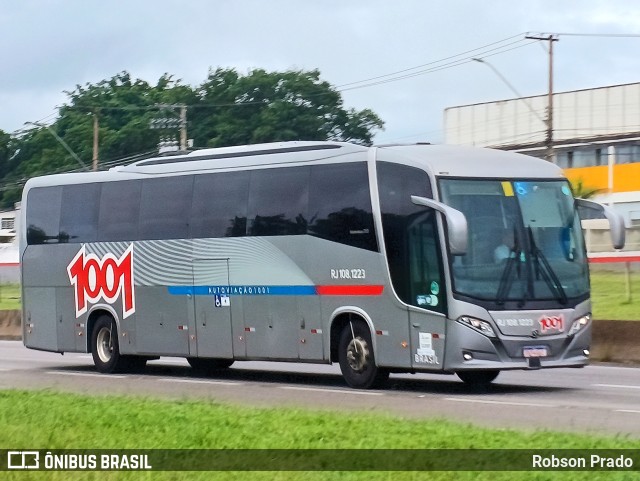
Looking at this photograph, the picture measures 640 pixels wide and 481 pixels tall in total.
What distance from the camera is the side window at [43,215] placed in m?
25.8

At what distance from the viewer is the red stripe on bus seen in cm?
1970

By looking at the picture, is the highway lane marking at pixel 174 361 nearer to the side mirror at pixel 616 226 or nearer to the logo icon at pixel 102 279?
the logo icon at pixel 102 279

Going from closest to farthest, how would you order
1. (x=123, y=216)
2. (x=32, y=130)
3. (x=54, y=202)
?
(x=123, y=216) < (x=54, y=202) < (x=32, y=130)

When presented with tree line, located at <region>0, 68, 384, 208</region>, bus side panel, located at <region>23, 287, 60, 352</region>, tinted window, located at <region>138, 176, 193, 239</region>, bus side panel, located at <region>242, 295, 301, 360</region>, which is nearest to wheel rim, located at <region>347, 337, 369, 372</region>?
bus side panel, located at <region>242, 295, 301, 360</region>

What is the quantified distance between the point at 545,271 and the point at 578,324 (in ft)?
2.93

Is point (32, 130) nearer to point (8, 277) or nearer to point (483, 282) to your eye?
point (8, 277)

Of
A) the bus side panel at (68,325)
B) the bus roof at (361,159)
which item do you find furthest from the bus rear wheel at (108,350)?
the bus roof at (361,159)

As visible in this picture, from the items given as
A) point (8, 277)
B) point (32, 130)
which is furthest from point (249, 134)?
point (32, 130)

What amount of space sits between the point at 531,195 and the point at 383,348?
2.92 meters

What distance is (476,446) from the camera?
1134cm

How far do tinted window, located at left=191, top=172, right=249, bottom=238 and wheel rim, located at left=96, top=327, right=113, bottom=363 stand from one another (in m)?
3.19

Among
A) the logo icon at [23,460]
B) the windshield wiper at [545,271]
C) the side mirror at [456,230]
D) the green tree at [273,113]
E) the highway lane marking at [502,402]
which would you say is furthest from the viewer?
the green tree at [273,113]

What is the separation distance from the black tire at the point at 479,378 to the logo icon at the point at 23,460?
10.6m

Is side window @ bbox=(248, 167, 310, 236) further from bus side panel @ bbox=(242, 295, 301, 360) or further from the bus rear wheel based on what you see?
the bus rear wheel
